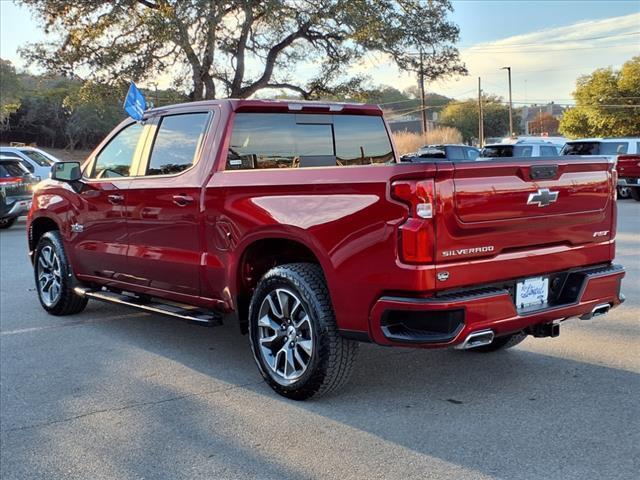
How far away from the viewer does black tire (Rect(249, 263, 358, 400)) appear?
4070mm

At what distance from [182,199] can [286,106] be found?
3.57ft

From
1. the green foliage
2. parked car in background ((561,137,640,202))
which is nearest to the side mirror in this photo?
parked car in background ((561,137,640,202))

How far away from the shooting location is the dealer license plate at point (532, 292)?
13.0 feet

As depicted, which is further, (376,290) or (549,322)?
(549,322)

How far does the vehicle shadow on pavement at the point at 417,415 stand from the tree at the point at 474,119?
91738mm

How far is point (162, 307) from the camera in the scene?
5.38 metres

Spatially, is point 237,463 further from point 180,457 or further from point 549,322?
point 549,322

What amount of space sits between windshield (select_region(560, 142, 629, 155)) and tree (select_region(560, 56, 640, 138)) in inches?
1172

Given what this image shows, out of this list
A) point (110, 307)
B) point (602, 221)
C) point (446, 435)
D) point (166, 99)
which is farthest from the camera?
point (166, 99)

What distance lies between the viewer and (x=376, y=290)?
3742 mm

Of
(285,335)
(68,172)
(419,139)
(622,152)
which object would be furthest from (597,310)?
(419,139)

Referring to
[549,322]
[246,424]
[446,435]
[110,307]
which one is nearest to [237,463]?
[246,424]

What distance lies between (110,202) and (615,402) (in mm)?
4129

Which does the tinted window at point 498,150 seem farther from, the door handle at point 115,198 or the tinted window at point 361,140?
the door handle at point 115,198
